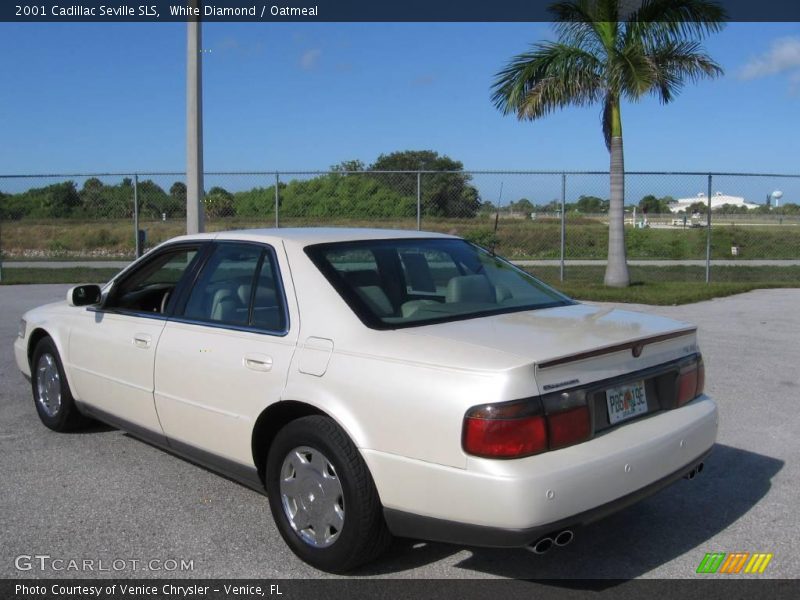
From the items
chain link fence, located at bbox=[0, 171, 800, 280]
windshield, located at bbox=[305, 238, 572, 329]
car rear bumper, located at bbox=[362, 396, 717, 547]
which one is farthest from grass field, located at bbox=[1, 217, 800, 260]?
car rear bumper, located at bbox=[362, 396, 717, 547]

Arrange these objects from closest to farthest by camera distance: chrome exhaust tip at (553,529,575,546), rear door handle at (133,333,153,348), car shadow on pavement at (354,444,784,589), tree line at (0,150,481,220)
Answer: chrome exhaust tip at (553,529,575,546) → car shadow on pavement at (354,444,784,589) → rear door handle at (133,333,153,348) → tree line at (0,150,481,220)

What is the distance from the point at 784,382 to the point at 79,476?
604 centimetres

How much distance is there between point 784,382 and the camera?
289 inches

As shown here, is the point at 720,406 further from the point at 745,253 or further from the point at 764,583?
the point at 745,253

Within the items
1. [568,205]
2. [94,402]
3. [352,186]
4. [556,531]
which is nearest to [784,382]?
[556,531]

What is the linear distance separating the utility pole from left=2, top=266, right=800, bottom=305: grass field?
20.8 feet

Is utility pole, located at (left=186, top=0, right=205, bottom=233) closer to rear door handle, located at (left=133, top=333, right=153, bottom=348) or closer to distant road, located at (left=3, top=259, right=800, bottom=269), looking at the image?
rear door handle, located at (left=133, top=333, right=153, bottom=348)

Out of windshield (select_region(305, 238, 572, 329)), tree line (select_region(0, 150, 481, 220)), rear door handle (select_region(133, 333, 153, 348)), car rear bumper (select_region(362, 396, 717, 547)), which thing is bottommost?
car rear bumper (select_region(362, 396, 717, 547))

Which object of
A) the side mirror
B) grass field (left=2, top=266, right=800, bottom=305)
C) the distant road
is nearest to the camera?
the side mirror

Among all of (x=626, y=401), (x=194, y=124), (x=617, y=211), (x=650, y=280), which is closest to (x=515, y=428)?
(x=626, y=401)

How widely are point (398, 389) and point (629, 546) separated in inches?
60.8

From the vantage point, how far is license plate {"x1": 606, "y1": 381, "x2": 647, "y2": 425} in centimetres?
335

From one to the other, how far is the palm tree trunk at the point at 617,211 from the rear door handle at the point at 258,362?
12.0 metres

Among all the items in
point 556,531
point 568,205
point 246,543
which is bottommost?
point 246,543
